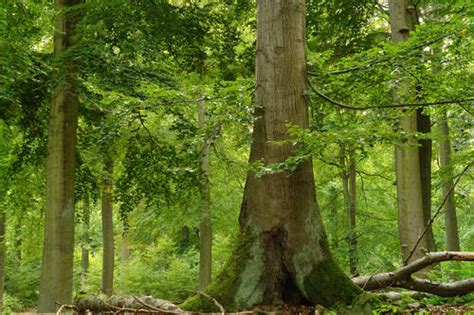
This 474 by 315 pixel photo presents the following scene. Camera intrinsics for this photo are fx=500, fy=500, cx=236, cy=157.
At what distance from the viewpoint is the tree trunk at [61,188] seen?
26.8 feet

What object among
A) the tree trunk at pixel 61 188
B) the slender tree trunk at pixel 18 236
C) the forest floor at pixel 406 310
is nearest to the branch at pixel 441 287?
the forest floor at pixel 406 310

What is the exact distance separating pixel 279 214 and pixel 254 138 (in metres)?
0.86

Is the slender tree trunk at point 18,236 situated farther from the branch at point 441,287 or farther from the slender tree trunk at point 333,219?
the branch at point 441,287

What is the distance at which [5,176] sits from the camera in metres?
9.99

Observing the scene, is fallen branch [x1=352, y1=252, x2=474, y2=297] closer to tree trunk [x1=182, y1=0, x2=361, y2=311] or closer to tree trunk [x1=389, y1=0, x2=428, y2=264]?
tree trunk [x1=182, y1=0, x2=361, y2=311]

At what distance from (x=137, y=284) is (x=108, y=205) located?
3.19m

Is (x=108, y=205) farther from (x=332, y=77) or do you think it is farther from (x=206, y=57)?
(x=332, y=77)

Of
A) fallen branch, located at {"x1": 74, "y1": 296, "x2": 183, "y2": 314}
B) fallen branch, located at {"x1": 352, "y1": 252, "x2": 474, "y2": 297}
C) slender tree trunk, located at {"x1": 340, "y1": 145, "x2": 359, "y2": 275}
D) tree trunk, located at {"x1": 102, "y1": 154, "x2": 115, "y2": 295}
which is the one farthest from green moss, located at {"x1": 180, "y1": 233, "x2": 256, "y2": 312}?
tree trunk, located at {"x1": 102, "y1": 154, "x2": 115, "y2": 295}

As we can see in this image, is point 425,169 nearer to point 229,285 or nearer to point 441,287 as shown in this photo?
point 441,287

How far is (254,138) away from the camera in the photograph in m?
4.98

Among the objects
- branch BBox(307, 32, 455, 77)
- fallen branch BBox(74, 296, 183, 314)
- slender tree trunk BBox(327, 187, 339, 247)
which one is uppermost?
branch BBox(307, 32, 455, 77)

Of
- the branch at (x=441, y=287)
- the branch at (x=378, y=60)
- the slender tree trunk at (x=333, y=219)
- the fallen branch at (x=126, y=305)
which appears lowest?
the fallen branch at (x=126, y=305)

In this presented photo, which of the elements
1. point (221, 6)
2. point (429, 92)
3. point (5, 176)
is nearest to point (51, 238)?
point (5, 176)

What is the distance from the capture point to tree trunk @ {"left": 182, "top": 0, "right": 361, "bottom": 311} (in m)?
4.34
